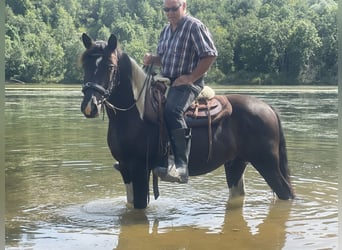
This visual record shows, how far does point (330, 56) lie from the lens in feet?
223

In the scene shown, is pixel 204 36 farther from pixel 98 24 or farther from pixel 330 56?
pixel 98 24

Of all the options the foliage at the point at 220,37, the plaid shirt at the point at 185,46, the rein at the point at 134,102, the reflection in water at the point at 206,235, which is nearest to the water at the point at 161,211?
the reflection in water at the point at 206,235

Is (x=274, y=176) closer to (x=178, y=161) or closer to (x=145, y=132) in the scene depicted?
(x=178, y=161)

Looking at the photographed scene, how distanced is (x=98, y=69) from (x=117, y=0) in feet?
391

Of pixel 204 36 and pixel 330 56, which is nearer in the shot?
pixel 204 36

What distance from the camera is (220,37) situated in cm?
8106

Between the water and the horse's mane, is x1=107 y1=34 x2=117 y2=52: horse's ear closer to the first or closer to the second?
the horse's mane

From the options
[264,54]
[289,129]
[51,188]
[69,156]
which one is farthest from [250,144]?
[264,54]

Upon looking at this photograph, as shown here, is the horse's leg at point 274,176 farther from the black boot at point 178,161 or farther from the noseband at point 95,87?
the noseband at point 95,87

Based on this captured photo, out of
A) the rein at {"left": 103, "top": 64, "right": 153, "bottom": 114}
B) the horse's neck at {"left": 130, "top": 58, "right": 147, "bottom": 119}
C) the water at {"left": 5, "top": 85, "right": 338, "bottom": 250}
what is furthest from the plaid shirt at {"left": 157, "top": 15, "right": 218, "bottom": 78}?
the water at {"left": 5, "top": 85, "right": 338, "bottom": 250}

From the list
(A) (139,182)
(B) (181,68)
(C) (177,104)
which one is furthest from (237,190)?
(B) (181,68)

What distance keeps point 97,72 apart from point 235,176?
2797 millimetres

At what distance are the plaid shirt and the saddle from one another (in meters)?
0.20

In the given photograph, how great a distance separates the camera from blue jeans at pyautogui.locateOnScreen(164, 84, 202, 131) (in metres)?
6.42
